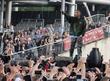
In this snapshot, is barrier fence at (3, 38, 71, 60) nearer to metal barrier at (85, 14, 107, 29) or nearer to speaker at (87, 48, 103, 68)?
metal barrier at (85, 14, 107, 29)

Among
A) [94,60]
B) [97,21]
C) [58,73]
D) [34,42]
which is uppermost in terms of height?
[94,60]

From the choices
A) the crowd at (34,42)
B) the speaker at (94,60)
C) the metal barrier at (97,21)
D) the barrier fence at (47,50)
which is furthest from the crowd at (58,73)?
the metal barrier at (97,21)

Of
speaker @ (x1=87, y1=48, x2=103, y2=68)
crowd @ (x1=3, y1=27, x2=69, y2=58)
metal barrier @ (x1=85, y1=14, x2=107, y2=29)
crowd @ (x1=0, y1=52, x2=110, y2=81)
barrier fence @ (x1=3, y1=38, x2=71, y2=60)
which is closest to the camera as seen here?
crowd @ (x1=0, y1=52, x2=110, y2=81)

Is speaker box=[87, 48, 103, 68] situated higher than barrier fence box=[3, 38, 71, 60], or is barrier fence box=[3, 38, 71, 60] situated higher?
speaker box=[87, 48, 103, 68]

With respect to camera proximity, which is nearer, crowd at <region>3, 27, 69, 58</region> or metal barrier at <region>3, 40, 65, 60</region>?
metal barrier at <region>3, 40, 65, 60</region>

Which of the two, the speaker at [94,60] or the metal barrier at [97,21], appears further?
the metal barrier at [97,21]

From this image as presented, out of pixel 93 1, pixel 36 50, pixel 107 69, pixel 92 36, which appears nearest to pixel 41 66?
pixel 107 69

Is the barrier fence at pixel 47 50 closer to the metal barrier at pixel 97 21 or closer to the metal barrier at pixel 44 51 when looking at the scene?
the metal barrier at pixel 44 51

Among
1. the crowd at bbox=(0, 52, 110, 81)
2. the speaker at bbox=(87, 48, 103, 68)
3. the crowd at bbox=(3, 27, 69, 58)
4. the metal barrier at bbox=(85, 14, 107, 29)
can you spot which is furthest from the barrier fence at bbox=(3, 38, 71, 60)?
the speaker at bbox=(87, 48, 103, 68)

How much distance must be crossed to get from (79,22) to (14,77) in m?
3.47

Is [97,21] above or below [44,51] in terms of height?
above

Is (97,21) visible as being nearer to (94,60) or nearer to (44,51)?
(44,51)

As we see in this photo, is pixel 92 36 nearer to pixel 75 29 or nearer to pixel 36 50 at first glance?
pixel 36 50

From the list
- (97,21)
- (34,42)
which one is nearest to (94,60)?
(34,42)
